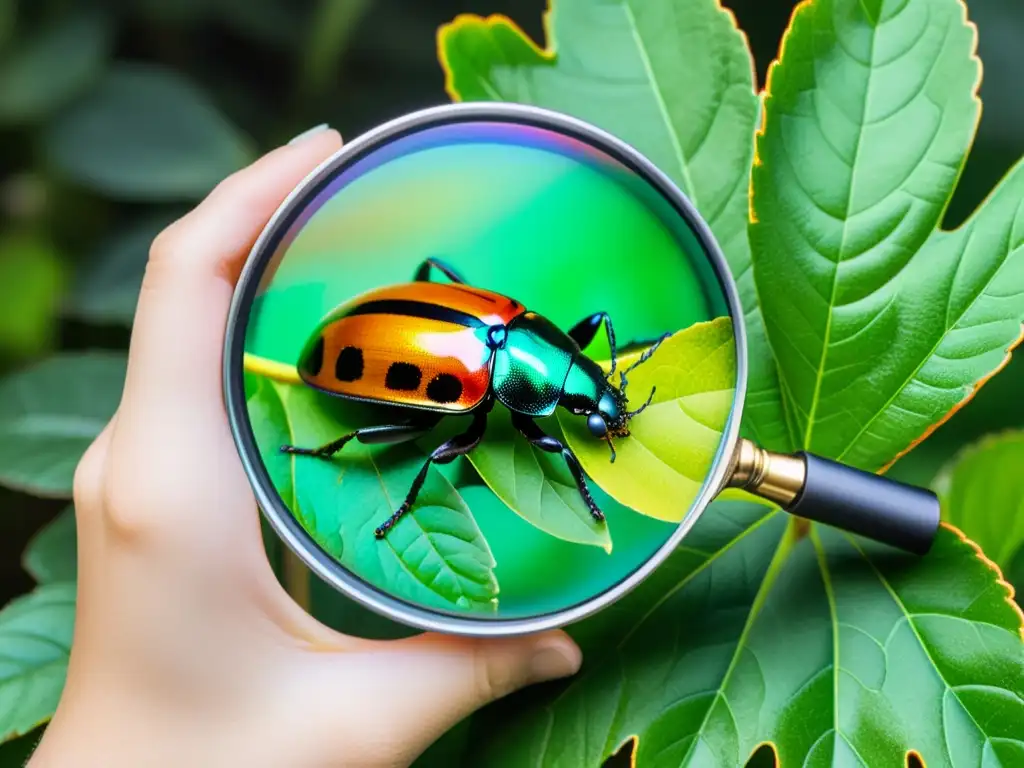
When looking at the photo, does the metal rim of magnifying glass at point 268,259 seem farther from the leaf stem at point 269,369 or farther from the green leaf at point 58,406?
the green leaf at point 58,406

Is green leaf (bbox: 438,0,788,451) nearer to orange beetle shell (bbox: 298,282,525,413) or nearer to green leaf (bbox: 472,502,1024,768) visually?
green leaf (bbox: 472,502,1024,768)

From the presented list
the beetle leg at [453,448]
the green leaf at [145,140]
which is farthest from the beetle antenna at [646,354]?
the green leaf at [145,140]

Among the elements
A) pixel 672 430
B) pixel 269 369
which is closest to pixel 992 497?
pixel 672 430

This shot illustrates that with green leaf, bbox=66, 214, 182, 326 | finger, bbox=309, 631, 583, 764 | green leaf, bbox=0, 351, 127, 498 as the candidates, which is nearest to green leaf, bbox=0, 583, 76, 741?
green leaf, bbox=0, 351, 127, 498

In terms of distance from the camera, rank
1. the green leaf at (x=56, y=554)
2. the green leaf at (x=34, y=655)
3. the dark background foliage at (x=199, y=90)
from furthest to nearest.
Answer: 1. the dark background foliage at (x=199, y=90)
2. the green leaf at (x=56, y=554)
3. the green leaf at (x=34, y=655)

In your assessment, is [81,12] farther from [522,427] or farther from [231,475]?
[522,427]

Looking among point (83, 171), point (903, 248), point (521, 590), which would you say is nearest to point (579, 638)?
point (521, 590)
